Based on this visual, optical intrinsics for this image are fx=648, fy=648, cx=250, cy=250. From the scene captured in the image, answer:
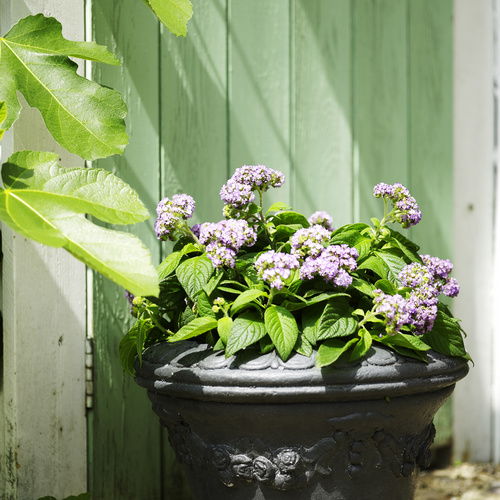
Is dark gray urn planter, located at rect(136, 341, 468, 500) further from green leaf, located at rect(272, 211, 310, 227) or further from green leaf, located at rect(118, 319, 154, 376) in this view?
green leaf, located at rect(272, 211, 310, 227)

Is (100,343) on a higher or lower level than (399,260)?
lower

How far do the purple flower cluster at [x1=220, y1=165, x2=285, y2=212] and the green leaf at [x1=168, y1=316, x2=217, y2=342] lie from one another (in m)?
0.24

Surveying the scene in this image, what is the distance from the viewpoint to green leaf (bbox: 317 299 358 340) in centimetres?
108

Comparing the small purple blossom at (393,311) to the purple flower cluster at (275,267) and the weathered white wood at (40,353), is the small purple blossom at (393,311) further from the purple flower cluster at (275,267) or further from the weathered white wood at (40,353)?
the weathered white wood at (40,353)

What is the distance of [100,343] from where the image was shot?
1515mm

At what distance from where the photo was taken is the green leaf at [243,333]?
108 cm

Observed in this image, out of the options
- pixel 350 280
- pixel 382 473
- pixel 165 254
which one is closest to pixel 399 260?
pixel 350 280

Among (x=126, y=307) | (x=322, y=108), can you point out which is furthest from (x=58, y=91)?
(x=322, y=108)

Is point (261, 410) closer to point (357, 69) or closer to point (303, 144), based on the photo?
point (303, 144)

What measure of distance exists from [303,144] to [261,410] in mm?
975

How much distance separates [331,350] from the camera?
1.08m

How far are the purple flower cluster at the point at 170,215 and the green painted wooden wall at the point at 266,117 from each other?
347mm

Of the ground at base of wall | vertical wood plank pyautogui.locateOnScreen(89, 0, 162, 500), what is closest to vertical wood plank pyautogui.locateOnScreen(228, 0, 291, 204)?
vertical wood plank pyautogui.locateOnScreen(89, 0, 162, 500)

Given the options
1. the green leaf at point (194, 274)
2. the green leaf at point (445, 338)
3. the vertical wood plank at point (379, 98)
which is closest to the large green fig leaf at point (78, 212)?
the green leaf at point (194, 274)
